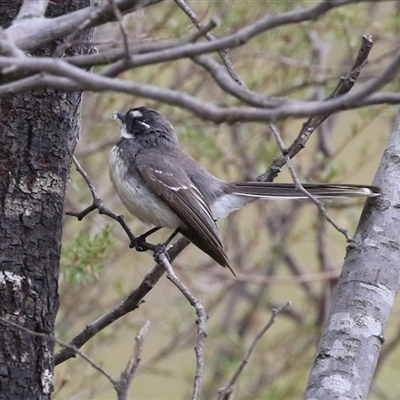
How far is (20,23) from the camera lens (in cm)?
171

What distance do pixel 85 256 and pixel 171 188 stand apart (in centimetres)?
55

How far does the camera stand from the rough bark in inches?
96.0

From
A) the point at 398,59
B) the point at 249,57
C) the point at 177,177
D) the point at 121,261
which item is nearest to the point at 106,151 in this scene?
the point at 121,261

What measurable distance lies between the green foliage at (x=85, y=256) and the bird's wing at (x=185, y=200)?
34 cm

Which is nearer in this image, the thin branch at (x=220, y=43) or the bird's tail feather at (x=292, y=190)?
the thin branch at (x=220, y=43)

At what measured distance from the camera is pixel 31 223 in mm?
2486

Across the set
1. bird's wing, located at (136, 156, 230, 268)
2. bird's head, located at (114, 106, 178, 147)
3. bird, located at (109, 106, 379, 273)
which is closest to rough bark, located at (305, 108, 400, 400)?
bird, located at (109, 106, 379, 273)

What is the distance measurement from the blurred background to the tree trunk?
202 centimetres

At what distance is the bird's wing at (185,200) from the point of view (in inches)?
147

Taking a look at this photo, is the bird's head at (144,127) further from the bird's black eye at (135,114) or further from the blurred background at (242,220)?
the blurred background at (242,220)

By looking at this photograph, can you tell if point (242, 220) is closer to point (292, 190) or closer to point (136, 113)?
point (136, 113)

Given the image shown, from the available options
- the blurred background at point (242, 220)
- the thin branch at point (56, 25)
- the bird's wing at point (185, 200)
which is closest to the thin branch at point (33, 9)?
the thin branch at point (56, 25)

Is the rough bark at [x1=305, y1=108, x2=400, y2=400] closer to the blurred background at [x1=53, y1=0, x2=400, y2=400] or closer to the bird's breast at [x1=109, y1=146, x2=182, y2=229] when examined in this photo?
the bird's breast at [x1=109, y1=146, x2=182, y2=229]

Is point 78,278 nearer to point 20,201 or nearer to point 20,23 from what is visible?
point 20,201
